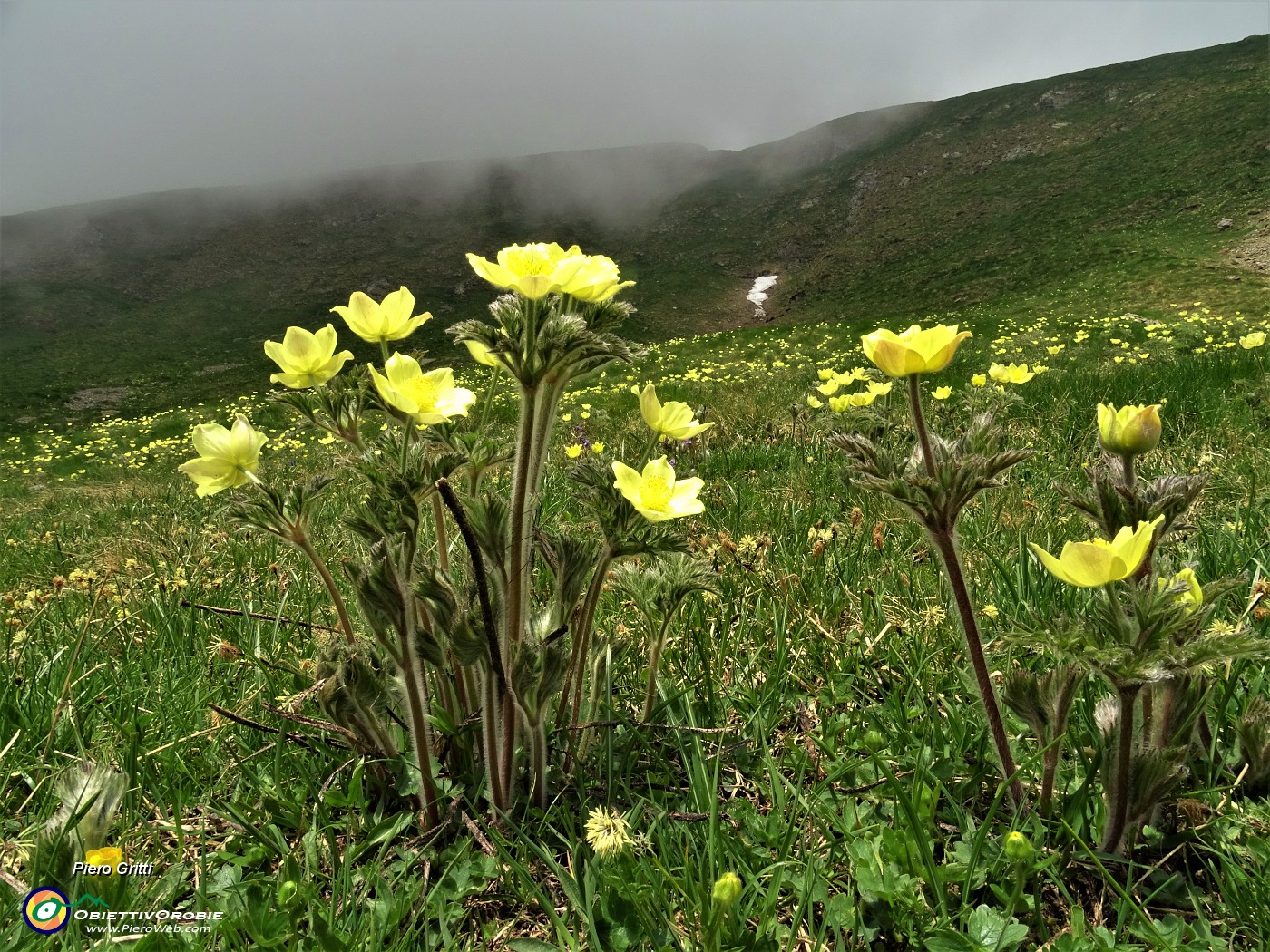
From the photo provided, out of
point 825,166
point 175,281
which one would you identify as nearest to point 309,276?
point 175,281

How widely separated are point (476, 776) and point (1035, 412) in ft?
20.5

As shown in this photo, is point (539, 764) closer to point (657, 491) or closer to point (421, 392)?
point (657, 491)

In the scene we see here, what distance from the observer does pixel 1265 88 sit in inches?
1505

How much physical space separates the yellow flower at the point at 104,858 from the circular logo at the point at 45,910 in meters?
0.07

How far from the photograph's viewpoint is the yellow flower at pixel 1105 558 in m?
1.11

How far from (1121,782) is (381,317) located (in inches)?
75.0

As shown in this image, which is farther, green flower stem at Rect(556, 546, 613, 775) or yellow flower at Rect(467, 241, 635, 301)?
green flower stem at Rect(556, 546, 613, 775)

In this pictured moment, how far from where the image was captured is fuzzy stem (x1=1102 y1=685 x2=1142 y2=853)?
4.10 feet

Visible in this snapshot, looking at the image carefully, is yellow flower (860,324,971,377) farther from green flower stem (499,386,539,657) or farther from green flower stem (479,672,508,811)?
green flower stem (479,672,508,811)

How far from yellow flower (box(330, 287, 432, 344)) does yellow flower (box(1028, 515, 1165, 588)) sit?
1445mm

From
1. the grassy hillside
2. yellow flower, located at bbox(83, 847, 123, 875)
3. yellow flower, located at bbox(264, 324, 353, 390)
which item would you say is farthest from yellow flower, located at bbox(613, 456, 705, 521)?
the grassy hillside

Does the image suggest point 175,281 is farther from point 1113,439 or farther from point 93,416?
point 1113,439

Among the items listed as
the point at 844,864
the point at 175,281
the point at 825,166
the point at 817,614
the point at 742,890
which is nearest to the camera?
the point at 742,890

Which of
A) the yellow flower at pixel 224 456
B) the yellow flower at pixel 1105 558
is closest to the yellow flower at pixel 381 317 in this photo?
the yellow flower at pixel 224 456
